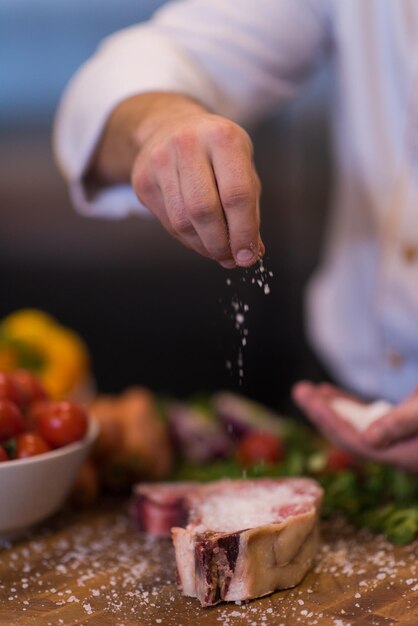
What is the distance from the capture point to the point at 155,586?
1.21 meters

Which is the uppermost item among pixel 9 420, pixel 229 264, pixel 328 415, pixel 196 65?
pixel 196 65

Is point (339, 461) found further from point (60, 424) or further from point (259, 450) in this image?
point (60, 424)

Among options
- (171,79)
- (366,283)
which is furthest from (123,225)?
(171,79)

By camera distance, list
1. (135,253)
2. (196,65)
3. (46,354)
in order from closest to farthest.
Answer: (196,65) < (46,354) < (135,253)

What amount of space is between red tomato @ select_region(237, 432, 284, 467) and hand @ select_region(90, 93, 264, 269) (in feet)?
2.09

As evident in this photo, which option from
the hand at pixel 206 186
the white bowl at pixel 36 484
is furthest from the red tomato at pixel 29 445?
the hand at pixel 206 186

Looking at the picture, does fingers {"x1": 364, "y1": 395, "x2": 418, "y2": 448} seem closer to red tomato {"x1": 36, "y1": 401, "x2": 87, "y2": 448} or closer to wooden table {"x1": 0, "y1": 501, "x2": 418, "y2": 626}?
wooden table {"x1": 0, "y1": 501, "x2": 418, "y2": 626}

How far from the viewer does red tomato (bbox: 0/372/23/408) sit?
4.52 ft

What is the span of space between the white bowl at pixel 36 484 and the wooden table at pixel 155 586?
5 cm

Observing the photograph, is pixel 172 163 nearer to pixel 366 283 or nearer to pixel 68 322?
pixel 366 283

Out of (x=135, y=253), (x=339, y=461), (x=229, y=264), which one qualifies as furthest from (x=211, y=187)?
(x=135, y=253)

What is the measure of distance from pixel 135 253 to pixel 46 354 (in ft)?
6.24

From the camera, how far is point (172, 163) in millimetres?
1175

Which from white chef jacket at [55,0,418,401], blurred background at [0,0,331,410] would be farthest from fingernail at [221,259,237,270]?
blurred background at [0,0,331,410]
